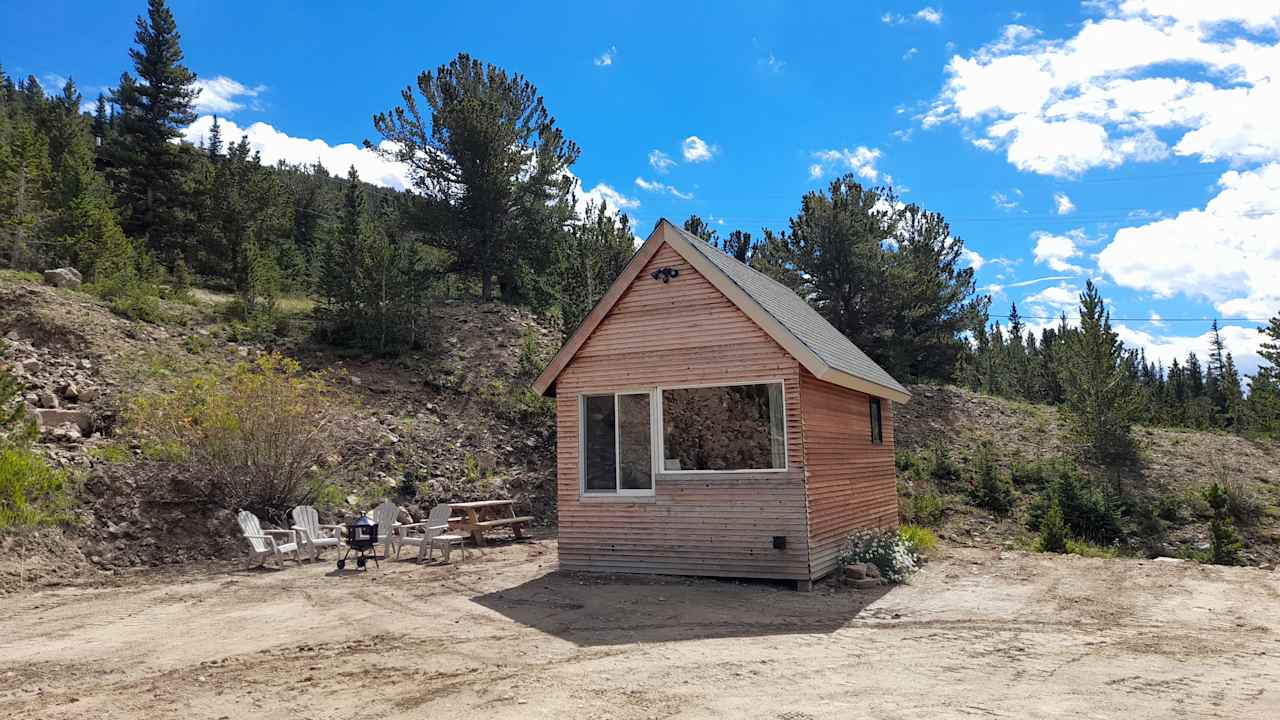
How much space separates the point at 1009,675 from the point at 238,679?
579 centimetres

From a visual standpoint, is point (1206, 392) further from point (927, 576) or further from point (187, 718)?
point (187, 718)

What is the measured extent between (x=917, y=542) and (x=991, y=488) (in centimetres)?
832

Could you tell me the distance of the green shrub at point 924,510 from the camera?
17797 mm

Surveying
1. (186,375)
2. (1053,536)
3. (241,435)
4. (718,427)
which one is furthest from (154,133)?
(1053,536)

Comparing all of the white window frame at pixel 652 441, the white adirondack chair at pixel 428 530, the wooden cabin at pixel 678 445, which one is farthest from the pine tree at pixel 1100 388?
the white adirondack chair at pixel 428 530

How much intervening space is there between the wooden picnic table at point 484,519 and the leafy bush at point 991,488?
11.8 m

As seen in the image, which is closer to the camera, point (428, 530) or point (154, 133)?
point (428, 530)

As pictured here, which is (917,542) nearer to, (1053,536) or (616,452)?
(1053,536)

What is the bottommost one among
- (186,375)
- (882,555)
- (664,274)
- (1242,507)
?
(1242,507)

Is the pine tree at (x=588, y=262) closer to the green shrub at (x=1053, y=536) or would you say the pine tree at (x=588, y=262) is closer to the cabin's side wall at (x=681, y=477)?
the cabin's side wall at (x=681, y=477)

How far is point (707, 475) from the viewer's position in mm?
9648

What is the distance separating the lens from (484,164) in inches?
985

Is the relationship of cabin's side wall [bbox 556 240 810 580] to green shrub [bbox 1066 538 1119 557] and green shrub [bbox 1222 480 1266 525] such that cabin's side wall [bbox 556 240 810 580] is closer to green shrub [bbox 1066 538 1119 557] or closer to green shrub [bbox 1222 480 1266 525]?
green shrub [bbox 1066 538 1119 557]

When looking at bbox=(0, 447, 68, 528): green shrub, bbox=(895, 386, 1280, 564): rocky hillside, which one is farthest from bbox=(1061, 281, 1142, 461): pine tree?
bbox=(0, 447, 68, 528): green shrub
